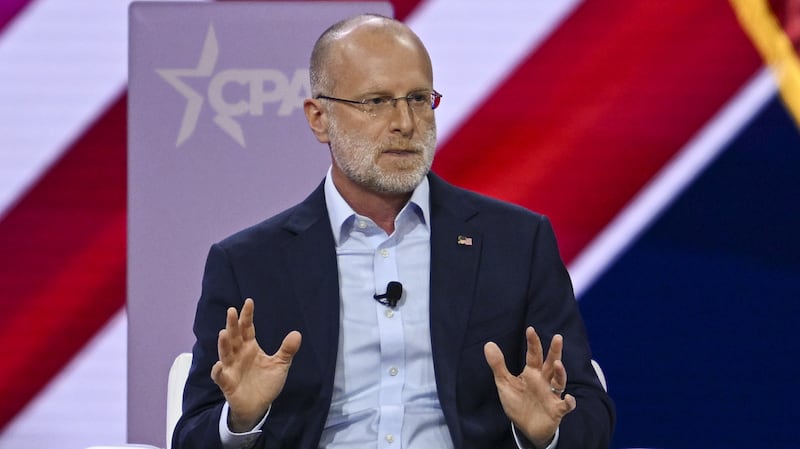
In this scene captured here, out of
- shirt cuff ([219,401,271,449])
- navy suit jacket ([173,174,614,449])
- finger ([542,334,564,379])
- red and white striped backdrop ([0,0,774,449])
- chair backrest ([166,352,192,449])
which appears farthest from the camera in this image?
red and white striped backdrop ([0,0,774,449])

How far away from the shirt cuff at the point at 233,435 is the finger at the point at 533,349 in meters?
0.48

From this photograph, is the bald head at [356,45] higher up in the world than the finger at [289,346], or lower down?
higher up

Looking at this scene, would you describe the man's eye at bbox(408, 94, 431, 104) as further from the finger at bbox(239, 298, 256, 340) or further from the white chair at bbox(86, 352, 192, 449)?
the white chair at bbox(86, 352, 192, 449)

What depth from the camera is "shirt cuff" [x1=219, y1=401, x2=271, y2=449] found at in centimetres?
202

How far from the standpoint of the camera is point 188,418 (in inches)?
84.5

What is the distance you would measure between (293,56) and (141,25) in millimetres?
385

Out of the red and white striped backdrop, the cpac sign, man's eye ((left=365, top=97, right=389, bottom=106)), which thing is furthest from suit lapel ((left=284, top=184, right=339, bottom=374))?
the red and white striped backdrop

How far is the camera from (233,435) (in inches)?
79.4

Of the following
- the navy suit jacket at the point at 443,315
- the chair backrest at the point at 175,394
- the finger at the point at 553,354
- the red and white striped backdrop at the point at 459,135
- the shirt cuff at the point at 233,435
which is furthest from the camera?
the red and white striped backdrop at the point at 459,135

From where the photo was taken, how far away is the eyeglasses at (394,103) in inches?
86.9

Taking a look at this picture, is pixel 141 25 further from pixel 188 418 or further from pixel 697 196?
pixel 697 196

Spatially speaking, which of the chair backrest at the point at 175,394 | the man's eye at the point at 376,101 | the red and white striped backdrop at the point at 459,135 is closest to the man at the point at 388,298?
the man's eye at the point at 376,101

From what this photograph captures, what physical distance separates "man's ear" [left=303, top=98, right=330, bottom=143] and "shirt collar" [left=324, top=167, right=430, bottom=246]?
141mm

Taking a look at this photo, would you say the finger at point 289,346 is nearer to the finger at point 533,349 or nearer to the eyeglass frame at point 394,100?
the finger at point 533,349
